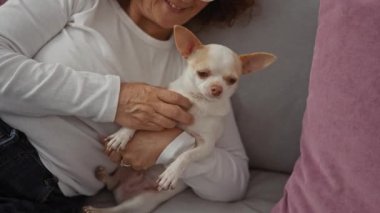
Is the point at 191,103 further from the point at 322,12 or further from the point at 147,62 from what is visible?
the point at 322,12

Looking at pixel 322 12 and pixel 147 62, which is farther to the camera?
pixel 147 62

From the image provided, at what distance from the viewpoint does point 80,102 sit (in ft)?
3.22

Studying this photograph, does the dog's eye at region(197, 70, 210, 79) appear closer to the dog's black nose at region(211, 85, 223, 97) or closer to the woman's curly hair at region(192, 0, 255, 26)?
the dog's black nose at region(211, 85, 223, 97)

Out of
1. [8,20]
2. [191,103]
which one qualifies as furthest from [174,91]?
[8,20]

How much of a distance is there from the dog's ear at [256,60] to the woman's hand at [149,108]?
0.54 feet

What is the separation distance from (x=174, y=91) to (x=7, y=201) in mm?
440

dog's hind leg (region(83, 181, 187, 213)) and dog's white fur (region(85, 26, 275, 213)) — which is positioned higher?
dog's white fur (region(85, 26, 275, 213))

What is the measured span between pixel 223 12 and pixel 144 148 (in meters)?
0.46

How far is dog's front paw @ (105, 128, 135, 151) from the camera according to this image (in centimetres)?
103

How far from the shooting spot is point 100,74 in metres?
1.04

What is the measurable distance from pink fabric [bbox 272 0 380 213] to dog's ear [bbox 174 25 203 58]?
0.88 feet

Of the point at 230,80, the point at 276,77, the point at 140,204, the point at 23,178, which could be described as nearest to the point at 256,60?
the point at 230,80

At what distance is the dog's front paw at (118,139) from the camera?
1030 millimetres

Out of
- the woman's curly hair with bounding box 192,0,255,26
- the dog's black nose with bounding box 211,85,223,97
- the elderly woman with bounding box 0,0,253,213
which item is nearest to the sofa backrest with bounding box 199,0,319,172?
the woman's curly hair with bounding box 192,0,255,26
